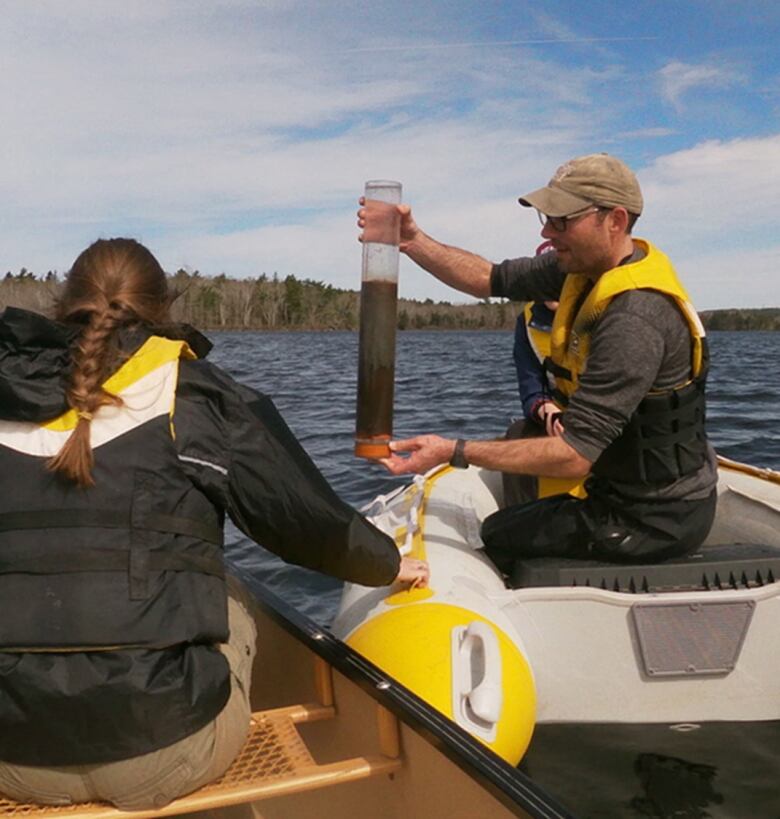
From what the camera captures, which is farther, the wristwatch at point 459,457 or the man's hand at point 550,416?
the man's hand at point 550,416


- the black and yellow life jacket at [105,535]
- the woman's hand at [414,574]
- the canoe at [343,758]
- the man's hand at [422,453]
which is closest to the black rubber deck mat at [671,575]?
the woman's hand at [414,574]

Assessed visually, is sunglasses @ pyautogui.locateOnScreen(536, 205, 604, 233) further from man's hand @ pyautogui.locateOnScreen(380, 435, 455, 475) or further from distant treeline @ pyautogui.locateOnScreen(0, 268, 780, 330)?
distant treeline @ pyautogui.locateOnScreen(0, 268, 780, 330)

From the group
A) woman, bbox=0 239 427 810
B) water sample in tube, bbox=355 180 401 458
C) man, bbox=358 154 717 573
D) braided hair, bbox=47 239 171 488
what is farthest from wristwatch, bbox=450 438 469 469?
braided hair, bbox=47 239 171 488

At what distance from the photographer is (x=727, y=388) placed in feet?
62.7

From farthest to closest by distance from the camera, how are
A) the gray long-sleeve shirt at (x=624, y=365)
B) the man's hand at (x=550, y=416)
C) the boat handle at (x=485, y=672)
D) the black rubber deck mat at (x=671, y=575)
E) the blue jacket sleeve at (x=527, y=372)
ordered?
the blue jacket sleeve at (x=527, y=372) < the man's hand at (x=550, y=416) < the black rubber deck mat at (x=671, y=575) < the gray long-sleeve shirt at (x=624, y=365) < the boat handle at (x=485, y=672)

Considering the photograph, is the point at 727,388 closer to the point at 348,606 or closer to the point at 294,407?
the point at 294,407

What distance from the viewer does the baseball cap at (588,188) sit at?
3400 millimetres

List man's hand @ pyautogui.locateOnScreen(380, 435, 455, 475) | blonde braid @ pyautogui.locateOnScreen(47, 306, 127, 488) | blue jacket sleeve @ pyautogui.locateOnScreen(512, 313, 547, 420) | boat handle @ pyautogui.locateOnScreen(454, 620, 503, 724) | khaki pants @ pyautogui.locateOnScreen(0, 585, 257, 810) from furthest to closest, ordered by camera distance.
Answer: blue jacket sleeve @ pyautogui.locateOnScreen(512, 313, 547, 420) → man's hand @ pyautogui.locateOnScreen(380, 435, 455, 475) → boat handle @ pyautogui.locateOnScreen(454, 620, 503, 724) → khaki pants @ pyautogui.locateOnScreen(0, 585, 257, 810) → blonde braid @ pyautogui.locateOnScreen(47, 306, 127, 488)

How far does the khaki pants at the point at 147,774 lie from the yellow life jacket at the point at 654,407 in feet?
5.89

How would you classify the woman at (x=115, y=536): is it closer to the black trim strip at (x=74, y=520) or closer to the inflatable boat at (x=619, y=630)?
the black trim strip at (x=74, y=520)

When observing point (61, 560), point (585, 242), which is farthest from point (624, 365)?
point (61, 560)

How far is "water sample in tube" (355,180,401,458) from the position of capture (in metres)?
3.40

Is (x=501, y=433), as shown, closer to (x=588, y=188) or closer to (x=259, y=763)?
(x=588, y=188)

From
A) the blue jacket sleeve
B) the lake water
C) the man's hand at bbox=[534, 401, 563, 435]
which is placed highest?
the blue jacket sleeve
